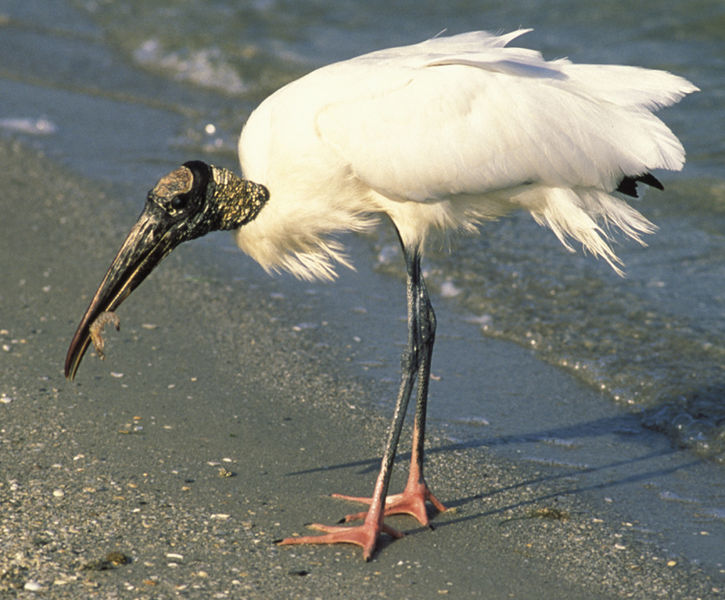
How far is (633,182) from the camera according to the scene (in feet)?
15.3

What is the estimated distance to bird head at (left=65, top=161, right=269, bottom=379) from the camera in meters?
4.39

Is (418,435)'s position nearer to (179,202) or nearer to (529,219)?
(179,202)

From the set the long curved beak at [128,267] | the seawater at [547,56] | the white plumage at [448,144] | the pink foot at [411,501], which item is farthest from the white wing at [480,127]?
the pink foot at [411,501]

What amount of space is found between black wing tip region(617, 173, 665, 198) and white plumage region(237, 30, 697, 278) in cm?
5

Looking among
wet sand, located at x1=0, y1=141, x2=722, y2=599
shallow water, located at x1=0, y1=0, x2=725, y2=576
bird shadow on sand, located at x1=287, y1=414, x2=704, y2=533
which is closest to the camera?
wet sand, located at x1=0, y1=141, x2=722, y2=599

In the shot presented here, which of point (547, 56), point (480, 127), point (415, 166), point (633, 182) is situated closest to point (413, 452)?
point (415, 166)

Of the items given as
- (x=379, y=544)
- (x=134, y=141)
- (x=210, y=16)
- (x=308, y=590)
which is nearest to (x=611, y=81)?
(x=379, y=544)

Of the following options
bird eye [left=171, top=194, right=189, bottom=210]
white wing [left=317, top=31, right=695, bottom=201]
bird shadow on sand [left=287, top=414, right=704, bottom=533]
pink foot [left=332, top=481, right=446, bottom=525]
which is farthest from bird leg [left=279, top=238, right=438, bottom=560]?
bird eye [left=171, top=194, right=189, bottom=210]

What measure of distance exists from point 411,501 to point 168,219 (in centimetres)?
153

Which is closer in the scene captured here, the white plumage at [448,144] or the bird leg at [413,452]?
the bird leg at [413,452]

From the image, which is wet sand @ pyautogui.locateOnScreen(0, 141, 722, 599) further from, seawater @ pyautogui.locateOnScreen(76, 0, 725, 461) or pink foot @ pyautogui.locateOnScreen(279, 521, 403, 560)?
seawater @ pyautogui.locateOnScreen(76, 0, 725, 461)

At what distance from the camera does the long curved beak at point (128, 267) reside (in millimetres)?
4383

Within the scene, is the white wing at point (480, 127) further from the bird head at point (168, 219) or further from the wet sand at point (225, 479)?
the wet sand at point (225, 479)

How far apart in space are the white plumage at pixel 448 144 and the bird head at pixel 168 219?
5.0 inches
